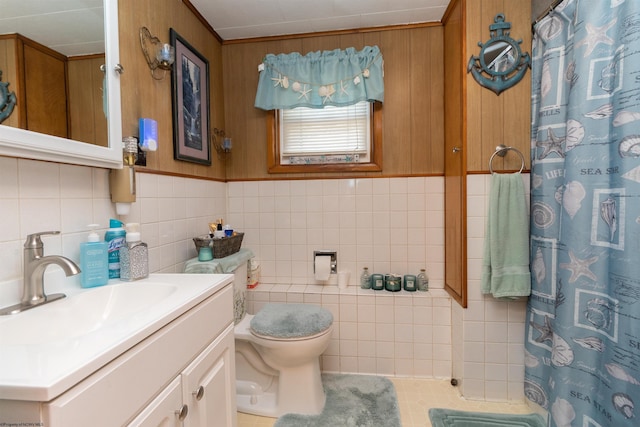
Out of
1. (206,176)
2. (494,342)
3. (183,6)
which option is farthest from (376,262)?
(183,6)

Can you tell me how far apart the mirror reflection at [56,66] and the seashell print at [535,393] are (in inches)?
91.1

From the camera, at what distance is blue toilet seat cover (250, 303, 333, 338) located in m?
1.45

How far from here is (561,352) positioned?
4.20ft

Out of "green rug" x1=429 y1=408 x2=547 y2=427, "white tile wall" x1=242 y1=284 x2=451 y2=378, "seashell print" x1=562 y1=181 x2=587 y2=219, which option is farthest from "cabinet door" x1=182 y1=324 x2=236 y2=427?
"seashell print" x1=562 y1=181 x2=587 y2=219

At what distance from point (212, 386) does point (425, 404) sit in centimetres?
126

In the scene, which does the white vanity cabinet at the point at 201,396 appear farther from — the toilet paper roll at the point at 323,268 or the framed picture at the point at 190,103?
the framed picture at the point at 190,103

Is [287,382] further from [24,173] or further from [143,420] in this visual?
[24,173]

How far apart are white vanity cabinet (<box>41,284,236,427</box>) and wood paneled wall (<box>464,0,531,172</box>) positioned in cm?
148

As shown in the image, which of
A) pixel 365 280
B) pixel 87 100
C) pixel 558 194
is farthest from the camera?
pixel 365 280

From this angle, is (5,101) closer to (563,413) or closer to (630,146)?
(630,146)

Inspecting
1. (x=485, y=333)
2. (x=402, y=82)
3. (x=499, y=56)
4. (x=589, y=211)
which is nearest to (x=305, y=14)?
(x=402, y=82)

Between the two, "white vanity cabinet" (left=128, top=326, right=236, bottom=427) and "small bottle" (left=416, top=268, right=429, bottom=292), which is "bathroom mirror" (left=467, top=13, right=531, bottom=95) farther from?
"white vanity cabinet" (left=128, top=326, right=236, bottom=427)

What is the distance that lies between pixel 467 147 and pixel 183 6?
1824mm

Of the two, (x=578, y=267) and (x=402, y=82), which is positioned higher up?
(x=402, y=82)
